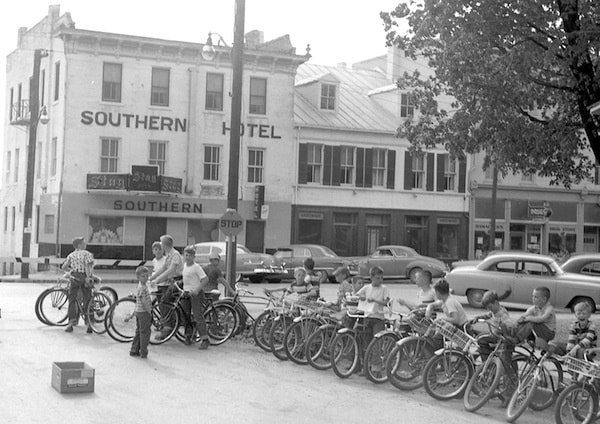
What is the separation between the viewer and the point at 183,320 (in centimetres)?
1481

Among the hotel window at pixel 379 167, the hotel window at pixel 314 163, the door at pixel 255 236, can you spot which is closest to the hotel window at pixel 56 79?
the door at pixel 255 236

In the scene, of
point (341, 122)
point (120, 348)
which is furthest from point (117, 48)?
point (120, 348)

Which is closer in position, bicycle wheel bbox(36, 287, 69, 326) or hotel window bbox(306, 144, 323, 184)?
bicycle wheel bbox(36, 287, 69, 326)

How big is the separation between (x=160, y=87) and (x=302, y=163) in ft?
25.0

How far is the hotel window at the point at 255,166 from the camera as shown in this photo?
40406mm

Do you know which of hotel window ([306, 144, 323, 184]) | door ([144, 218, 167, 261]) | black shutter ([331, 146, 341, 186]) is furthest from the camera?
black shutter ([331, 146, 341, 186])

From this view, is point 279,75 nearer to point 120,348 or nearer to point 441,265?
point 441,265

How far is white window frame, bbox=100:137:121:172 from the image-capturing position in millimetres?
37750

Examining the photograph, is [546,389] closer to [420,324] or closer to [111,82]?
[420,324]

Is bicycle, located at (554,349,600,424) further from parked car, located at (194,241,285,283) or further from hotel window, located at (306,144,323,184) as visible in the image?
hotel window, located at (306,144,323,184)

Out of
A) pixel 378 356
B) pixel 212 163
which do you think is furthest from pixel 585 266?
pixel 212 163

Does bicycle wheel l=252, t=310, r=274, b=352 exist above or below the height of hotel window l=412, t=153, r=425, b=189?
below

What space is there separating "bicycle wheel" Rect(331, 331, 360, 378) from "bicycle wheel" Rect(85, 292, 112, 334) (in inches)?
207

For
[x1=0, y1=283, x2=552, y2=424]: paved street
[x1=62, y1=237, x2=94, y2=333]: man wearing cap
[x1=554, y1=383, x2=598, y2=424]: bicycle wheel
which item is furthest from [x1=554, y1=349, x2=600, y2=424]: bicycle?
[x1=62, y1=237, x2=94, y2=333]: man wearing cap
